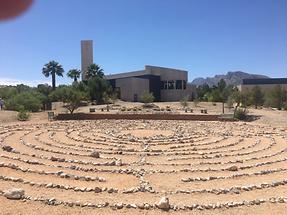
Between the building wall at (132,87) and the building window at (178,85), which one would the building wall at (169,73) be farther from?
the building wall at (132,87)

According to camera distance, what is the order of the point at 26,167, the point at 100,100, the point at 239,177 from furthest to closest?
the point at 100,100 → the point at 26,167 → the point at 239,177

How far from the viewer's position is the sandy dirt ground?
7141 mm

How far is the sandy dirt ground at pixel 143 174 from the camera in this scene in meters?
7.14

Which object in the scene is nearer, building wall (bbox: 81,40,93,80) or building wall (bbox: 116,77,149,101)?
building wall (bbox: 116,77,149,101)

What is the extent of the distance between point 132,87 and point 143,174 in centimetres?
4796

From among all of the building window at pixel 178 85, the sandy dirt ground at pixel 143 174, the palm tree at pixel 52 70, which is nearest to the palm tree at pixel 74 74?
the palm tree at pixel 52 70

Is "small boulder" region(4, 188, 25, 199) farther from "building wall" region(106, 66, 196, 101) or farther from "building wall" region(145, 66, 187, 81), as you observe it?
"building wall" region(145, 66, 187, 81)

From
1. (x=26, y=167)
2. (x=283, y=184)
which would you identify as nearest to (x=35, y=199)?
(x=26, y=167)

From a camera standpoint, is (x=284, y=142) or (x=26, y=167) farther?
(x=284, y=142)

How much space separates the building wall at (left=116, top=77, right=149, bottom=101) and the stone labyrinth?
40.2 m

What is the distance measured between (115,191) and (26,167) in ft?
12.4

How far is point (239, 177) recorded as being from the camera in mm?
9812

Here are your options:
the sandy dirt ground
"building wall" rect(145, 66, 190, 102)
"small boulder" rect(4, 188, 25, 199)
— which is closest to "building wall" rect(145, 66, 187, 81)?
"building wall" rect(145, 66, 190, 102)

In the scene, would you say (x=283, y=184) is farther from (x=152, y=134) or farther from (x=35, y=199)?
(x=152, y=134)
